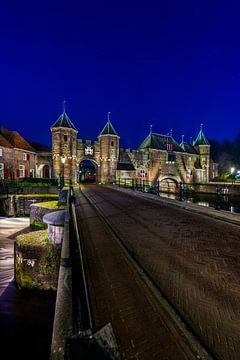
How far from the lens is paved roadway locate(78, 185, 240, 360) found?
7.13 ft

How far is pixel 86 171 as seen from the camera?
54.0m

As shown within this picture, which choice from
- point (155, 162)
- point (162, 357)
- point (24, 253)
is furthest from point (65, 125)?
point (162, 357)

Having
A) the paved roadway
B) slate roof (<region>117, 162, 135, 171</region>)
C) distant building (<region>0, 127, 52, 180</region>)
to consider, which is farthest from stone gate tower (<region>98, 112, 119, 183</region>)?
the paved roadway

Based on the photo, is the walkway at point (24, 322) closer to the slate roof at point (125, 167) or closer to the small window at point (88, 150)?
the small window at point (88, 150)

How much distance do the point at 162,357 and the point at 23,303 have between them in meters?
6.80

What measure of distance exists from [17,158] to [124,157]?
737 inches

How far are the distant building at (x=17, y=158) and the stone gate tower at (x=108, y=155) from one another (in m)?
11.3

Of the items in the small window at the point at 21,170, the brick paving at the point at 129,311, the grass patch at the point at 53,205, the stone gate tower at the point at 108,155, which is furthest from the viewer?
the stone gate tower at the point at 108,155

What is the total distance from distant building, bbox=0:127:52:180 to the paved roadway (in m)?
28.1

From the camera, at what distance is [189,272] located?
345cm

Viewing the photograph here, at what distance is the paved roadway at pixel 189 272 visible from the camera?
7.13ft

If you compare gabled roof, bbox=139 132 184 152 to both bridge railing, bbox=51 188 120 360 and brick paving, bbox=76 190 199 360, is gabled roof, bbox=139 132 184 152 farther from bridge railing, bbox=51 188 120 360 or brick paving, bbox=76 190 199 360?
bridge railing, bbox=51 188 120 360

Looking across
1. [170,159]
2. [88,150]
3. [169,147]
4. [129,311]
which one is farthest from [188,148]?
[129,311]

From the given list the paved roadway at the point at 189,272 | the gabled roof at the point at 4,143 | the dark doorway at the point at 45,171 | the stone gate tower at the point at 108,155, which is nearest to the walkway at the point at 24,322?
the paved roadway at the point at 189,272
